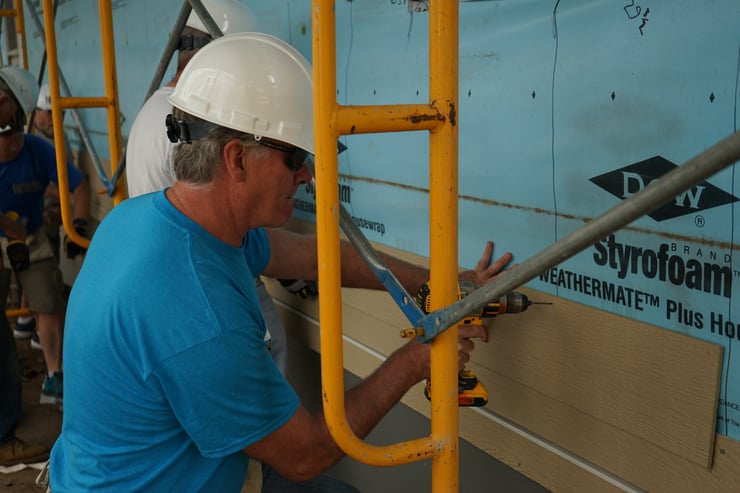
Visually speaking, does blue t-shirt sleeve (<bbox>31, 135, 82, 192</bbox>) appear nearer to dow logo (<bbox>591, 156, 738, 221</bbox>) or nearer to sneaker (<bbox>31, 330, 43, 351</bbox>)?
sneaker (<bbox>31, 330, 43, 351</bbox>)

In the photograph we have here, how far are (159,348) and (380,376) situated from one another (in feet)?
1.57

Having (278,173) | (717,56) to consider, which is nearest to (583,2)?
(717,56)

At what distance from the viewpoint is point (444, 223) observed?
1345mm

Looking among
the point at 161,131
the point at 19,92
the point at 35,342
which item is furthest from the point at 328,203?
the point at 35,342

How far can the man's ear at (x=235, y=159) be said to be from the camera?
5.41ft

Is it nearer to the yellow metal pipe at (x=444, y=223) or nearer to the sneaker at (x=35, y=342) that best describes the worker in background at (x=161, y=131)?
the yellow metal pipe at (x=444, y=223)

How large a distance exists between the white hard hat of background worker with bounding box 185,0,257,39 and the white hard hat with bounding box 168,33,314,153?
1.31m

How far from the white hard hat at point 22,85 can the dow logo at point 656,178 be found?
11.9 ft

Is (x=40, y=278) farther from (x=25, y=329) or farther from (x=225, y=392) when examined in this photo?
(x=225, y=392)

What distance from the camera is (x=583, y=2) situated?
1.74 meters

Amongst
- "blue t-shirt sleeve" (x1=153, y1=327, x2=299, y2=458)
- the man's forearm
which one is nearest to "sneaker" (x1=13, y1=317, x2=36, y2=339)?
the man's forearm

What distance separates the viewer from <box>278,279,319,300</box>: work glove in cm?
314

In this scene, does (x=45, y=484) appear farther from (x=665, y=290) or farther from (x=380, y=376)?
(x=665, y=290)

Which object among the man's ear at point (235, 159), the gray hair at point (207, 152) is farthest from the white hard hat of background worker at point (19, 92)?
the man's ear at point (235, 159)
